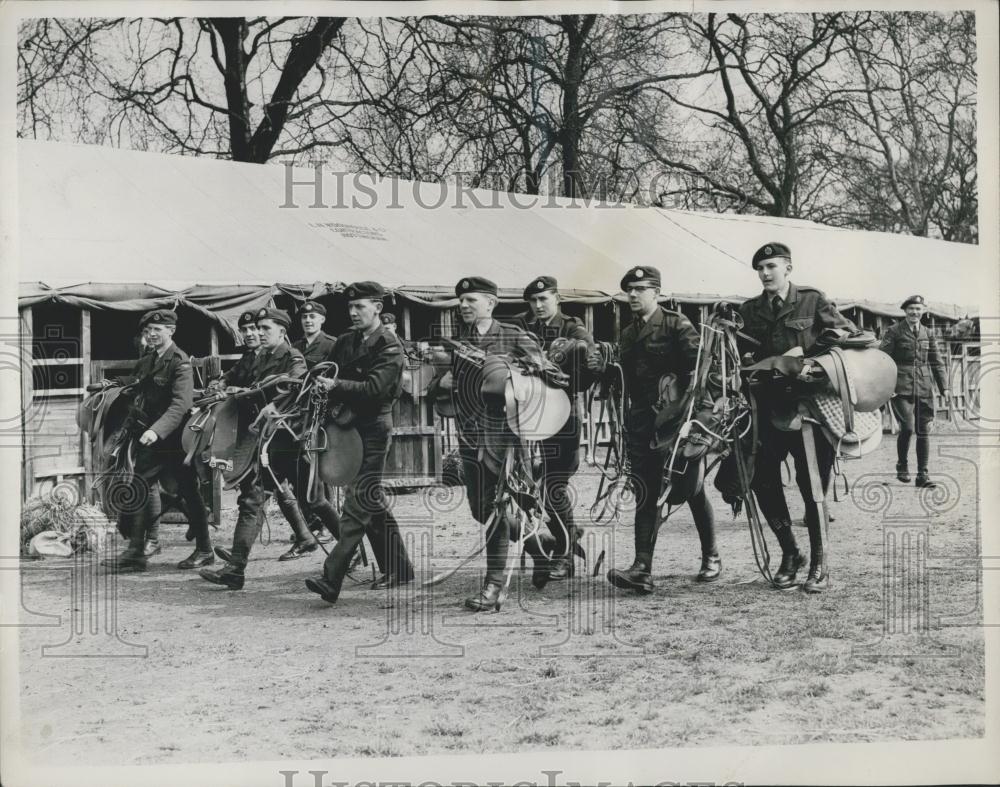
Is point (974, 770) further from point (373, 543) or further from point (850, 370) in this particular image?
point (373, 543)

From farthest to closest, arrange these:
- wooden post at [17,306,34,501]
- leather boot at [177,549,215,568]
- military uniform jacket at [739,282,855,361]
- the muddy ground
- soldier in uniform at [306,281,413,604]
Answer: leather boot at [177,549,215,568]
military uniform jacket at [739,282,855,361]
soldier in uniform at [306,281,413,604]
wooden post at [17,306,34,501]
the muddy ground

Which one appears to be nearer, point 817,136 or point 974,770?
point 974,770

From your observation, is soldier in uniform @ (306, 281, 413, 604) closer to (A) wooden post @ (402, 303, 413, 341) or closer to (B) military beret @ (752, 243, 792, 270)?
(A) wooden post @ (402, 303, 413, 341)

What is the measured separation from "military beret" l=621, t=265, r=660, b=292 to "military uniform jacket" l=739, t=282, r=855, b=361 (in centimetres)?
57

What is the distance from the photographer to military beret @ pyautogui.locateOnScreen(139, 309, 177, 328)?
5711mm

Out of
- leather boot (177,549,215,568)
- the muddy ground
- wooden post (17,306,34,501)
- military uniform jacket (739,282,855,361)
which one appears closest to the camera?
the muddy ground

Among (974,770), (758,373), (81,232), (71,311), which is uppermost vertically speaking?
(81,232)

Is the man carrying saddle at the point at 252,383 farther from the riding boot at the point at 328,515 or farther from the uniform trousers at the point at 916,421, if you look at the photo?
the uniform trousers at the point at 916,421

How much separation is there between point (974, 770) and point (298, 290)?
4391 millimetres

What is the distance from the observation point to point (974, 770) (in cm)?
539

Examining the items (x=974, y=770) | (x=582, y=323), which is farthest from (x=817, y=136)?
(x=974, y=770)

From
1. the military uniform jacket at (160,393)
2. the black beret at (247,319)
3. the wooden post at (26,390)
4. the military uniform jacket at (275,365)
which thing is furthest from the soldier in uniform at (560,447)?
the wooden post at (26,390)

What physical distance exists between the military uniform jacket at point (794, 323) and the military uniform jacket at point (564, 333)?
898 mm

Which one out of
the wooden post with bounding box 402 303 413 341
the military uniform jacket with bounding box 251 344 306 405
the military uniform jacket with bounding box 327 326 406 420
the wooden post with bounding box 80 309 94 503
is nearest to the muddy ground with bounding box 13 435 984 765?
the wooden post with bounding box 80 309 94 503
